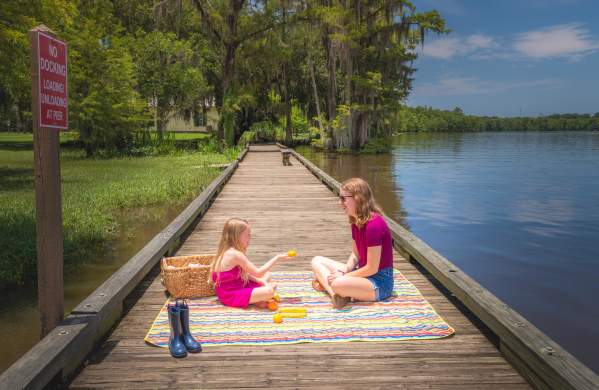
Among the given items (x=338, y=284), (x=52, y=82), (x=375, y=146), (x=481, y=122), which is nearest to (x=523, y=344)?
(x=338, y=284)

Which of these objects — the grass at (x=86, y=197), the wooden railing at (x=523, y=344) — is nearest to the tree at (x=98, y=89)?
the grass at (x=86, y=197)

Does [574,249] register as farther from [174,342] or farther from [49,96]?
[49,96]

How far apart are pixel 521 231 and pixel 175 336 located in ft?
33.3

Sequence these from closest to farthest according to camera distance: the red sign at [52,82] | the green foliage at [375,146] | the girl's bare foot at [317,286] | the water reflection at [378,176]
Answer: the red sign at [52,82], the girl's bare foot at [317,286], the water reflection at [378,176], the green foliage at [375,146]

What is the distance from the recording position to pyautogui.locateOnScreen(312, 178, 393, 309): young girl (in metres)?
4.42

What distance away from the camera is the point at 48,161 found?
3.52 metres

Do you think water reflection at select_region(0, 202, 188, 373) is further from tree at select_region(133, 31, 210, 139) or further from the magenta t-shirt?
tree at select_region(133, 31, 210, 139)

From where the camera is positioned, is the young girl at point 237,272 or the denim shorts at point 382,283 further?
the denim shorts at point 382,283

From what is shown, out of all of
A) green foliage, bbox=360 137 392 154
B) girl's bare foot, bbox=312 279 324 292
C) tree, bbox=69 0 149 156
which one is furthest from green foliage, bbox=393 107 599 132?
girl's bare foot, bbox=312 279 324 292

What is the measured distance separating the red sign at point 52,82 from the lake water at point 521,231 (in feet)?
17.6

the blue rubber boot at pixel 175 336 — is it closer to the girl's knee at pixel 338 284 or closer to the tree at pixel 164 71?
the girl's knee at pixel 338 284

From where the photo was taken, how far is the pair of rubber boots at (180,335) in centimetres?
357

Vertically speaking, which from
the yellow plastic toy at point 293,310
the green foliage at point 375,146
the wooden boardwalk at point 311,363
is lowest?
the wooden boardwalk at point 311,363

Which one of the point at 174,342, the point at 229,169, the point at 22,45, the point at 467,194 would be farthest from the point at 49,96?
the point at 467,194
